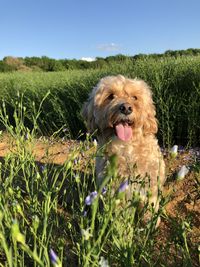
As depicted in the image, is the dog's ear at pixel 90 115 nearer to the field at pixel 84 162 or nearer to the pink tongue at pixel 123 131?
the field at pixel 84 162

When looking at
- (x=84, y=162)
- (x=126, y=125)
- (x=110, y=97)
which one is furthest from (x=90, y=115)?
(x=84, y=162)

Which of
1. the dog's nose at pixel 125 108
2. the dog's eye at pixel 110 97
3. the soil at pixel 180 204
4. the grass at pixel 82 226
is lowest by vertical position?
the soil at pixel 180 204

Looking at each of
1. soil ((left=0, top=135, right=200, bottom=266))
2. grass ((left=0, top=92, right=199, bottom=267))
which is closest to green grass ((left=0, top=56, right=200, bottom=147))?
soil ((left=0, top=135, right=200, bottom=266))

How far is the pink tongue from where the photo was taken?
12.5 feet

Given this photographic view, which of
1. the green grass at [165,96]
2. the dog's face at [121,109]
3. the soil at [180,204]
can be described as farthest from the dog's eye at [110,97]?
the green grass at [165,96]

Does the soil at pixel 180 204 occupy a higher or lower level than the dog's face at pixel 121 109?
lower

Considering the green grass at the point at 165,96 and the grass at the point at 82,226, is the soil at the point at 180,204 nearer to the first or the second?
the grass at the point at 82,226

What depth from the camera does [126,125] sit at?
3887 mm

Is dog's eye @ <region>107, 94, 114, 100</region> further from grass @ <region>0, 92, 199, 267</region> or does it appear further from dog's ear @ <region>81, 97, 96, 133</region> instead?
grass @ <region>0, 92, 199, 267</region>

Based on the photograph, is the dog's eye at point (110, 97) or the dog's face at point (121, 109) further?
the dog's eye at point (110, 97)

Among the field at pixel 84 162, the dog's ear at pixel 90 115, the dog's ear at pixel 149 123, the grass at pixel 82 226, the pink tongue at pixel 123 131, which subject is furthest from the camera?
the dog's ear at pixel 90 115

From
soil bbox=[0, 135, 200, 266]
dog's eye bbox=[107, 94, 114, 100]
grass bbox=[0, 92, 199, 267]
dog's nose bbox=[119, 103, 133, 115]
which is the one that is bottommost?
soil bbox=[0, 135, 200, 266]

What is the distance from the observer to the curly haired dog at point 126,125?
3766mm

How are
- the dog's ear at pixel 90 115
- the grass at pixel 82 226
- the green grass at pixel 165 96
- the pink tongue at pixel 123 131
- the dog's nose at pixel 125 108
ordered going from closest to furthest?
1. the grass at pixel 82 226
2. the dog's nose at pixel 125 108
3. the pink tongue at pixel 123 131
4. the dog's ear at pixel 90 115
5. the green grass at pixel 165 96
